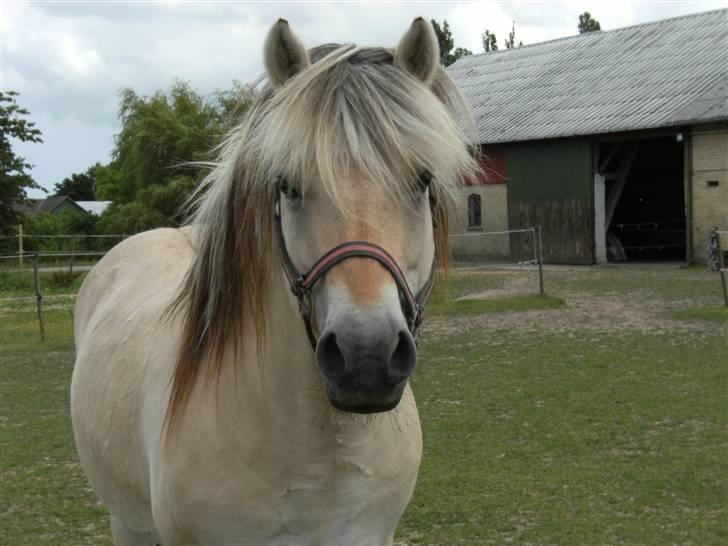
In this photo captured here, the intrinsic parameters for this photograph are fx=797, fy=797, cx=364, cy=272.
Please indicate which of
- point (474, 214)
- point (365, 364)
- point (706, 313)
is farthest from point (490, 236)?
point (365, 364)

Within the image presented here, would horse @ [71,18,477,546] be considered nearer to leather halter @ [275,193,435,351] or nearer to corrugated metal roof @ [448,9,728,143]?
leather halter @ [275,193,435,351]

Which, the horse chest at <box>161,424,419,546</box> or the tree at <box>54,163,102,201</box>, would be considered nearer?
the horse chest at <box>161,424,419,546</box>

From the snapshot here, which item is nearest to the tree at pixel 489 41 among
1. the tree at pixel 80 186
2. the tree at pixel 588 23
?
the tree at pixel 588 23

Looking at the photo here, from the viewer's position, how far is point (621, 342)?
380 inches

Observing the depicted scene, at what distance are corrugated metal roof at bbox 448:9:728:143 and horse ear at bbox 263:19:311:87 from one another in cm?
1976

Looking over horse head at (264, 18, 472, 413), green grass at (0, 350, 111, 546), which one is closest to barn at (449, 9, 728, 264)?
green grass at (0, 350, 111, 546)

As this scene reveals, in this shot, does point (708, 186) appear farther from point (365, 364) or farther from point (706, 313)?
point (365, 364)

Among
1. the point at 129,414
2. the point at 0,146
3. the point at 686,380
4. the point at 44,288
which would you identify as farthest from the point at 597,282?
the point at 0,146

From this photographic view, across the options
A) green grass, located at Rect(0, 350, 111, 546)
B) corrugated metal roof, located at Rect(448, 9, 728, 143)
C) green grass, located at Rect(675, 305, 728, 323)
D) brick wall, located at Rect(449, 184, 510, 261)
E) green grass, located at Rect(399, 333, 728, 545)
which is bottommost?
green grass, located at Rect(0, 350, 111, 546)

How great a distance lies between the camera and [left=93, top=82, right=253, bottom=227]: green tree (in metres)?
25.8

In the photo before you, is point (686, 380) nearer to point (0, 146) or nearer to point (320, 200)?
point (320, 200)

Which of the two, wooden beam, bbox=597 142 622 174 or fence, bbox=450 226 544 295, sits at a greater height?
wooden beam, bbox=597 142 622 174

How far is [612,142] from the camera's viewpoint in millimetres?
23484

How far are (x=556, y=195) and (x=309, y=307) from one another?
22309mm
